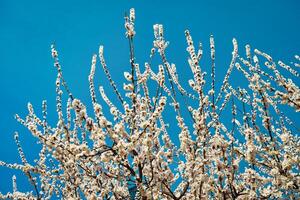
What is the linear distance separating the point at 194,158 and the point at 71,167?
192cm

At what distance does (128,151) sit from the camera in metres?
4.72

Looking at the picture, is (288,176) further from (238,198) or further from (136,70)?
(136,70)

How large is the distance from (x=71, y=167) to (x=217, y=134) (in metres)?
2.30

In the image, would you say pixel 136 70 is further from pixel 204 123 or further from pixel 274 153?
pixel 274 153

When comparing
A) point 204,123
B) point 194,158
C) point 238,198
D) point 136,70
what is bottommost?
point 238,198

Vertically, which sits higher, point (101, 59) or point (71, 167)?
point (101, 59)

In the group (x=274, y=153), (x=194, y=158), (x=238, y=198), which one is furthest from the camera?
(x=238, y=198)

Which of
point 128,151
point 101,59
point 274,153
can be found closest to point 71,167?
point 128,151

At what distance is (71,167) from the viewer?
5.48 m

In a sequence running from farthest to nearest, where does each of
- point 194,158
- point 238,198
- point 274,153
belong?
1. point 238,198
2. point 194,158
3. point 274,153

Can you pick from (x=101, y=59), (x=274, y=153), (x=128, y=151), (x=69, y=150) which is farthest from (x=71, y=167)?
(x=274, y=153)

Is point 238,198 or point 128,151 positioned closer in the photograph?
point 128,151

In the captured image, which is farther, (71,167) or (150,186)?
(71,167)

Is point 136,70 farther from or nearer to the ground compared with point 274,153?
farther from the ground
